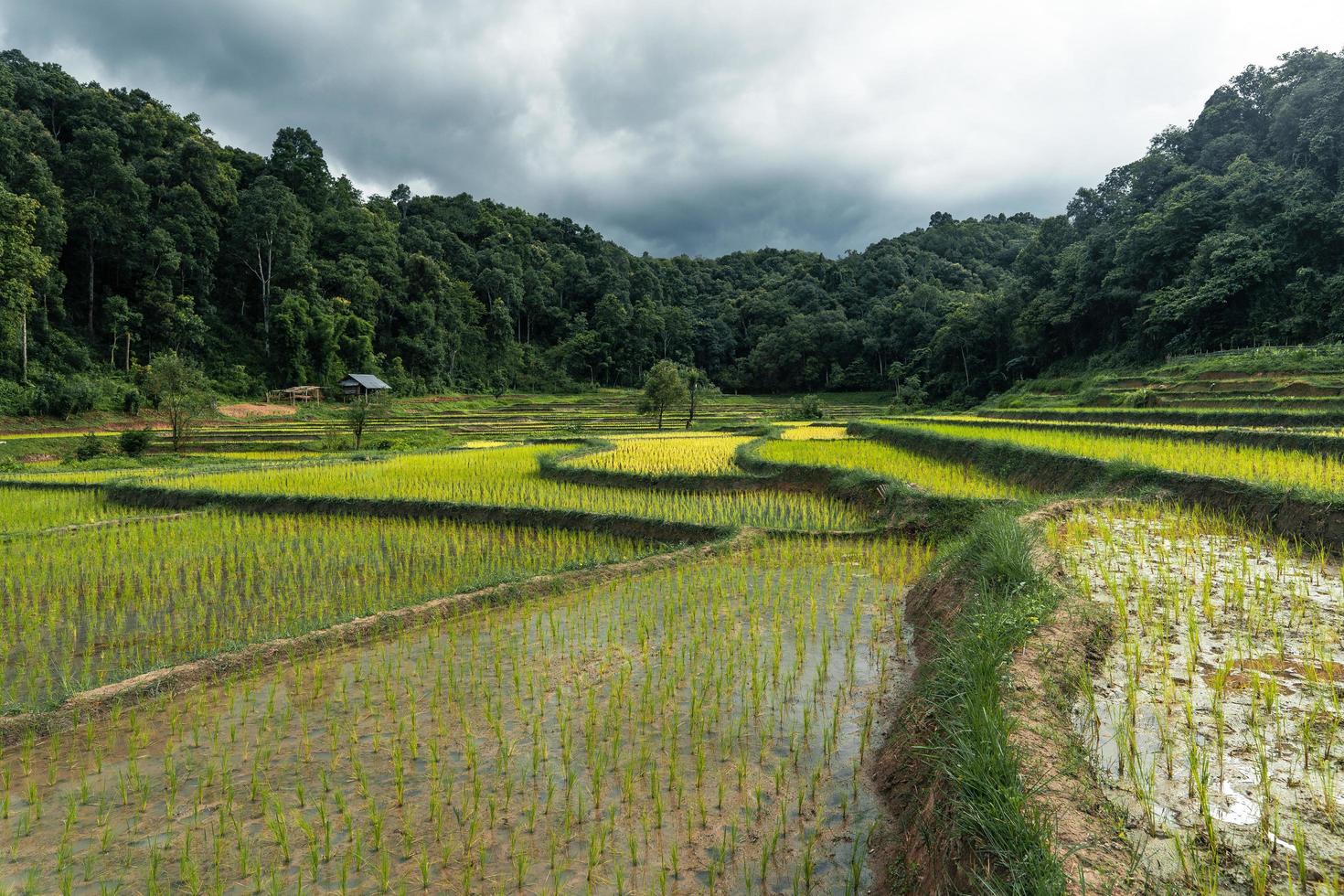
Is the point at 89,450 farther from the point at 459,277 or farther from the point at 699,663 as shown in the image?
the point at 459,277

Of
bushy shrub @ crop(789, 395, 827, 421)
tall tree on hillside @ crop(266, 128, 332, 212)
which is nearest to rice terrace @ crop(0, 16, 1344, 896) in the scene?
bushy shrub @ crop(789, 395, 827, 421)

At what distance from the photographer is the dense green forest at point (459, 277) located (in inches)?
1218

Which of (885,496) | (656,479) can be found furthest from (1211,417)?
(656,479)

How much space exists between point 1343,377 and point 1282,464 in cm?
1462

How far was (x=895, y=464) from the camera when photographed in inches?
492

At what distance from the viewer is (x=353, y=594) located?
6434 millimetres

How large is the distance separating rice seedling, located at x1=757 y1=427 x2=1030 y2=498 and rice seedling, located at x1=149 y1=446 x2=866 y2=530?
1217 millimetres

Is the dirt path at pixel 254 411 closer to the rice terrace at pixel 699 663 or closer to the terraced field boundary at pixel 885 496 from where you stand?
the rice terrace at pixel 699 663

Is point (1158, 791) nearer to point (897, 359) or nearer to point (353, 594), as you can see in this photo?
point (353, 594)

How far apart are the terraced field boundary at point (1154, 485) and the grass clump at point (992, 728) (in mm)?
3225

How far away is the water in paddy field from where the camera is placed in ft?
8.27

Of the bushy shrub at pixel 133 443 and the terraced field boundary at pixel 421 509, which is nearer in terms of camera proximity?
the terraced field boundary at pixel 421 509

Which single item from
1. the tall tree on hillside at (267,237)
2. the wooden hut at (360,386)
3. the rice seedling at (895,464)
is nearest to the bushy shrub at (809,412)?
the rice seedling at (895,464)

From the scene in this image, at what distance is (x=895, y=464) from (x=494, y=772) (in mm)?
10598
